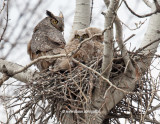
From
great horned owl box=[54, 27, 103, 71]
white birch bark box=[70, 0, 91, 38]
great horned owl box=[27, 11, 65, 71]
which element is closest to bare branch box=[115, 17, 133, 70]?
great horned owl box=[54, 27, 103, 71]

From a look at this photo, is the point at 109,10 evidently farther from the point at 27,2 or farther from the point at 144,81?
the point at 27,2

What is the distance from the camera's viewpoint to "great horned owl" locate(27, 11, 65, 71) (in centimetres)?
426

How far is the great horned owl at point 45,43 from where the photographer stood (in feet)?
14.0

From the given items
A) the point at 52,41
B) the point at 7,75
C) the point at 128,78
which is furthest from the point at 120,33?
the point at 52,41

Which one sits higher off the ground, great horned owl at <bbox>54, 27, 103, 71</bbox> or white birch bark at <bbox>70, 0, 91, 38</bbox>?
white birch bark at <bbox>70, 0, 91, 38</bbox>

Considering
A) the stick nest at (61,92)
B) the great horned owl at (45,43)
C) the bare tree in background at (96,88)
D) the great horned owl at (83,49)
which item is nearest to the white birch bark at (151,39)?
the bare tree in background at (96,88)

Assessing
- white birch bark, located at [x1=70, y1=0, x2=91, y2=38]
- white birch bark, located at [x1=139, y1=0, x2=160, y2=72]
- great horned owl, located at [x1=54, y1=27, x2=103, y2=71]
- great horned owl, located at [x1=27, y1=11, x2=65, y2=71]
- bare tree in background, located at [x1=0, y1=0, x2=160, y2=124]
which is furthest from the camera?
white birch bark, located at [x1=70, y1=0, x2=91, y2=38]

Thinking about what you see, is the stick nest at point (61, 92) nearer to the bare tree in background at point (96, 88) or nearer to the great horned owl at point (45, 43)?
the bare tree in background at point (96, 88)

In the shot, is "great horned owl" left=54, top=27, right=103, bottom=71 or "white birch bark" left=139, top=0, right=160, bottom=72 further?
"great horned owl" left=54, top=27, right=103, bottom=71

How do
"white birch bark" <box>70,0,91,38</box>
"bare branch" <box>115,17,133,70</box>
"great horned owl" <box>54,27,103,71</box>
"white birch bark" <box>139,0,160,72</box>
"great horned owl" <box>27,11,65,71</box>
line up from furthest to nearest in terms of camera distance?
"white birch bark" <box>70,0,91,38</box> < "great horned owl" <box>27,11,65,71</box> < "great horned owl" <box>54,27,103,71</box> < "white birch bark" <box>139,0,160,72</box> < "bare branch" <box>115,17,133,70</box>

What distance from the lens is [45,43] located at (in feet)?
14.5

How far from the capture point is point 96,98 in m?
3.45

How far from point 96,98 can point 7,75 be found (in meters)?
1.08

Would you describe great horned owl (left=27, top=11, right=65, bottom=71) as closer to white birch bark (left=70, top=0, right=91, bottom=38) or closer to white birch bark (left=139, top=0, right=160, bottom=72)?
white birch bark (left=70, top=0, right=91, bottom=38)
